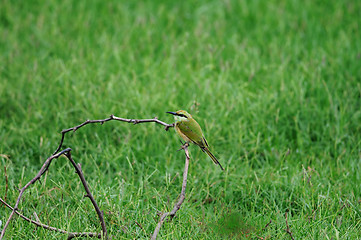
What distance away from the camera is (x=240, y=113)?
17.1 ft

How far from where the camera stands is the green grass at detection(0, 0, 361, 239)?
3.66m

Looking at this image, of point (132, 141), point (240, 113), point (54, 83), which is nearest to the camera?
point (132, 141)

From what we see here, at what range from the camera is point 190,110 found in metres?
5.09

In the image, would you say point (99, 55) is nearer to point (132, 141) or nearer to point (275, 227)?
point (132, 141)

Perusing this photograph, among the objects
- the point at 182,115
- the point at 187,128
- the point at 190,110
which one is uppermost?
the point at 182,115

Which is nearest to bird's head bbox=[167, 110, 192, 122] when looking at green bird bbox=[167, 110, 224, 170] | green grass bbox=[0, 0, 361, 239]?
green bird bbox=[167, 110, 224, 170]

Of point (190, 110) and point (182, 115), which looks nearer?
point (182, 115)

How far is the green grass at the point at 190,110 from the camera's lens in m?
3.66

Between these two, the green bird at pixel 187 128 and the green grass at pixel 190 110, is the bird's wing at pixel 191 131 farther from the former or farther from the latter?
the green grass at pixel 190 110

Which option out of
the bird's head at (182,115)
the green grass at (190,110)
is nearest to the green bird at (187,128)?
the bird's head at (182,115)

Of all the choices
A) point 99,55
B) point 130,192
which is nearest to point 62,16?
point 99,55

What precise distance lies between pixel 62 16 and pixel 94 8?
0.59 m

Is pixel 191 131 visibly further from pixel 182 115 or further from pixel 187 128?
pixel 182 115

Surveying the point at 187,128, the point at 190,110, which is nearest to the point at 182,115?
the point at 187,128
